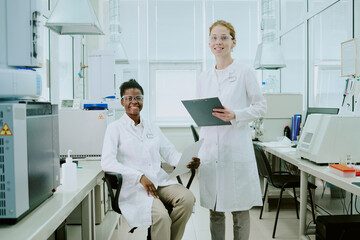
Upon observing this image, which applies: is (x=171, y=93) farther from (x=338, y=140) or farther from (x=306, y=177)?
(x=338, y=140)

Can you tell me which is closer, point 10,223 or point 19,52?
point 10,223

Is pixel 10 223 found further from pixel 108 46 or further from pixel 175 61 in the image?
pixel 175 61

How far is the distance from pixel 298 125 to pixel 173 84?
2.49 meters

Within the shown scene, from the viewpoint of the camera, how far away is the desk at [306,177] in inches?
67.8

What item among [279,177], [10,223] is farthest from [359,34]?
[10,223]

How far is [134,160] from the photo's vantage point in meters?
A: 1.96

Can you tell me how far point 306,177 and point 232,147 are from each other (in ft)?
2.56

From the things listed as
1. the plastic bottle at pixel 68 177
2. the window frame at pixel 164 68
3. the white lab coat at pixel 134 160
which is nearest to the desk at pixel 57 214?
the plastic bottle at pixel 68 177

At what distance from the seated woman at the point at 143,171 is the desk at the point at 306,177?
779 millimetres

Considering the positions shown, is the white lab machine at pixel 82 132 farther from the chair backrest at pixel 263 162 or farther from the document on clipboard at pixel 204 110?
the chair backrest at pixel 263 162

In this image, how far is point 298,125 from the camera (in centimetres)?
344

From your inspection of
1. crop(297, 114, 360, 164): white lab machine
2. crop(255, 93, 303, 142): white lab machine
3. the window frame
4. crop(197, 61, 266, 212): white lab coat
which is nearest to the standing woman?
crop(197, 61, 266, 212): white lab coat

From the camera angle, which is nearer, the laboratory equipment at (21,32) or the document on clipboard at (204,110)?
the laboratory equipment at (21,32)

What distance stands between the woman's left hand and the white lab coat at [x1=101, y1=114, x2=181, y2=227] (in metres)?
0.52
